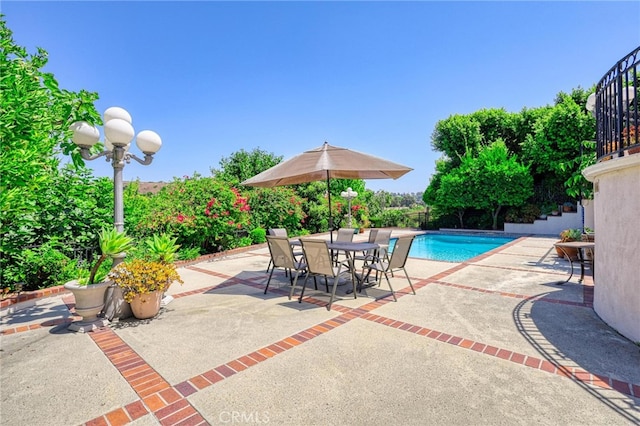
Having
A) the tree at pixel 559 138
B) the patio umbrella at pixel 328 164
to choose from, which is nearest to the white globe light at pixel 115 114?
the patio umbrella at pixel 328 164

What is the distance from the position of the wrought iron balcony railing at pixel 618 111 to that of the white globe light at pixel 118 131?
627 centimetres

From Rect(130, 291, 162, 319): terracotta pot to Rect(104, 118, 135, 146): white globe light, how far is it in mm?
2256

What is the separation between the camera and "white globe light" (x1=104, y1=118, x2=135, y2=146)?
168 inches

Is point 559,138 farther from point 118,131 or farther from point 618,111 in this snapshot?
point 118,131

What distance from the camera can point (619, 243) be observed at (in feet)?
11.4

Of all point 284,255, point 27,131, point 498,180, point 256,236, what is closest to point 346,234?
point 284,255

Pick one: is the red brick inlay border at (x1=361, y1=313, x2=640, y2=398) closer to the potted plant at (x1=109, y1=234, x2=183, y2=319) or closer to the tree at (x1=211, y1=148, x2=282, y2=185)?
the potted plant at (x1=109, y1=234, x2=183, y2=319)

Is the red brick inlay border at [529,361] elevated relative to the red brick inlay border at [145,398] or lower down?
lower down

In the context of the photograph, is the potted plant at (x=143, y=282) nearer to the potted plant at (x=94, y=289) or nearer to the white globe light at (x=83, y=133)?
the potted plant at (x=94, y=289)

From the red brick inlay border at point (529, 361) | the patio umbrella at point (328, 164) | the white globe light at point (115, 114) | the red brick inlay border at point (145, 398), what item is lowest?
the red brick inlay border at point (529, 361)

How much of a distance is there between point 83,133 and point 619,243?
700 cm

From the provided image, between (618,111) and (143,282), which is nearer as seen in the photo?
(618,111)

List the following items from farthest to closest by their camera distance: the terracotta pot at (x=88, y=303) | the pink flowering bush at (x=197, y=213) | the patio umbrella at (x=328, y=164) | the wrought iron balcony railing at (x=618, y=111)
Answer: the pink flowering bush at (x=197, y=213) < the patio umbrella at (x=328, y=164) < the terracotta pot at (x=88, y=303) < the wrought iron balcony railing at (x=618, y=111)

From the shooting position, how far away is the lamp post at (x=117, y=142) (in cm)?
422
